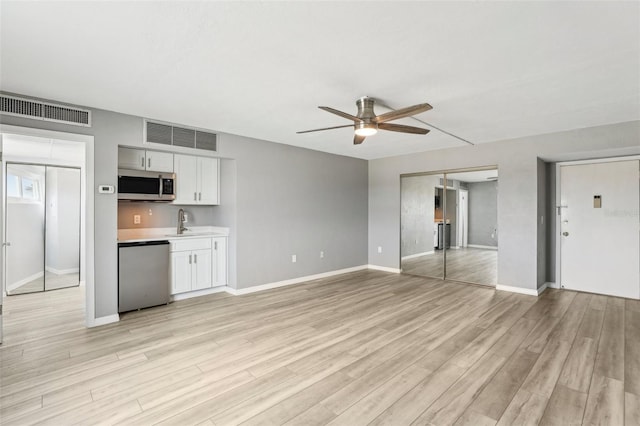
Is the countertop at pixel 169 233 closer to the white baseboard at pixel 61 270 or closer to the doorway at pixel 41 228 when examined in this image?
the doorway at pixel 41 228

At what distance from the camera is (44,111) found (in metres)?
3.28

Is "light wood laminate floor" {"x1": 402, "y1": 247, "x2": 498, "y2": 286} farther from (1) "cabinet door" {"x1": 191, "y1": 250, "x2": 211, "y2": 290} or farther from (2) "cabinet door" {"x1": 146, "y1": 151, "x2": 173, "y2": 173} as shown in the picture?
(2) "cabinet door" {"x1": 146, "y1": 151, "x2": 173, "y2": 173}

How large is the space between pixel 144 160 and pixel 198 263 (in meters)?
1.67

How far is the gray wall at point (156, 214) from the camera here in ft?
15.1

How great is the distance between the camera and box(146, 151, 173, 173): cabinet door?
4.35m

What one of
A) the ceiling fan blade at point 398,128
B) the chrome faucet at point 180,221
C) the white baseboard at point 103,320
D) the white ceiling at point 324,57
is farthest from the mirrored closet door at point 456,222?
the white baseboard at point 103,320

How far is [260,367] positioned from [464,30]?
2.95 metres

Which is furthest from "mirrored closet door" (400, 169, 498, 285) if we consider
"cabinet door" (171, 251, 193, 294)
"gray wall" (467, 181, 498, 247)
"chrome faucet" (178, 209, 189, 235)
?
"chrome faucet" (178, 209, 189, 235)

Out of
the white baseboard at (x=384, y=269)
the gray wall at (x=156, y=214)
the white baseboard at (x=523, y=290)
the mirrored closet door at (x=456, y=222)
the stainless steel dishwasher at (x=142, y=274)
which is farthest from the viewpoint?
the white baseboard at (x=384, y=269)

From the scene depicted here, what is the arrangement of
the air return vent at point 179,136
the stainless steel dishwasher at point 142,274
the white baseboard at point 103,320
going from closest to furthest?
the white baseboard at point 103,320 → the stainless steel dishwasher at point 142,274 → the air return vent at point 179,136

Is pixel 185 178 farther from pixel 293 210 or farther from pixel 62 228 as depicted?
pixel 62 228

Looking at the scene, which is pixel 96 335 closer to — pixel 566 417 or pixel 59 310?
pixel 59 310

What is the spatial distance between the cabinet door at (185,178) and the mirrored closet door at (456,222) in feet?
13.5

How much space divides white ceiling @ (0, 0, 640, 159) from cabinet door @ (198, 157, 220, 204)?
3.62 ft
